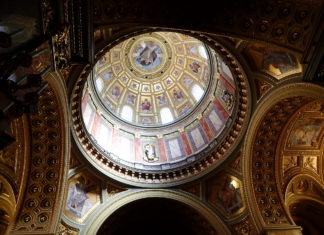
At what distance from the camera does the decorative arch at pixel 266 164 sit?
12.0 metres

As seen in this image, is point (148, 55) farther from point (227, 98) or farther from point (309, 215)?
point (309, 215)

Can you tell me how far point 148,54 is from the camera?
22.0 metres

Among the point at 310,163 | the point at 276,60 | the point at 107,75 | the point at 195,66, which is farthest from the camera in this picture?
the point at 195,66

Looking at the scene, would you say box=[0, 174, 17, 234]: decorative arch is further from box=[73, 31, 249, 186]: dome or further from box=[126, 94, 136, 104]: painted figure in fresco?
box=[126, 94, 136, 104]: painted figure in fresco

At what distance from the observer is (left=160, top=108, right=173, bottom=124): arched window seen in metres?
19.8

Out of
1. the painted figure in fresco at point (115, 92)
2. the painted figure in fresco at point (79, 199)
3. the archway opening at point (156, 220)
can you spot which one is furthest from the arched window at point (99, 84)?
the archway opening at point (156, 220)

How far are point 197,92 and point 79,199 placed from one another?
413 inches

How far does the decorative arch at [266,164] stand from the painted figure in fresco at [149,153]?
5823 millimetres

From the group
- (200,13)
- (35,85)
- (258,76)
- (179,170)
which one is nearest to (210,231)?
(179,170)

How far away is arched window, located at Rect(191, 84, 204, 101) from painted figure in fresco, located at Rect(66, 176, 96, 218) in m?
9.24

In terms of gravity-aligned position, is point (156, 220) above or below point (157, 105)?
below

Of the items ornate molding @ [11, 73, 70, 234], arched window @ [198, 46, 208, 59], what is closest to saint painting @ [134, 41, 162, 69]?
arched window @ [198, 46, 208, 59]

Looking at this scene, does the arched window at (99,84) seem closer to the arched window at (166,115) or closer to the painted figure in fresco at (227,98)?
the arched window at (166,115)

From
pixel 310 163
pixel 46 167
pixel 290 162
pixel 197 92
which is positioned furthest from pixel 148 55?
pixel 310 163
